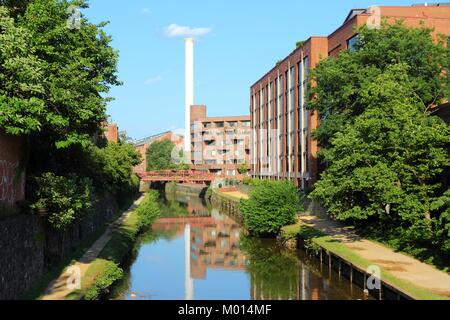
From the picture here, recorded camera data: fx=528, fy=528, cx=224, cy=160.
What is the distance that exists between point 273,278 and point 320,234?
792cm

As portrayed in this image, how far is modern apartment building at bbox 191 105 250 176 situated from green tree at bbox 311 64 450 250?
91605mm

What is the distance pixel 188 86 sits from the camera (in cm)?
14688

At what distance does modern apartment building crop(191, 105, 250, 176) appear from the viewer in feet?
421

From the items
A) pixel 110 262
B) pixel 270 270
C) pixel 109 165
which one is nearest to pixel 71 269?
pixel 110 262

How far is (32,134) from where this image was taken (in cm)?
2803

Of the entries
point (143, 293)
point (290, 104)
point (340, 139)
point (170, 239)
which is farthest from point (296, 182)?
point (143, 293)

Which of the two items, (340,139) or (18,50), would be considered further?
(340,139)

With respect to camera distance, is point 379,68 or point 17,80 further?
point 379,68

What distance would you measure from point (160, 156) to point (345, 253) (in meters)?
111

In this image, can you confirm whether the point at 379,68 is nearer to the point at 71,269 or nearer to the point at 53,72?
the point at 53,72

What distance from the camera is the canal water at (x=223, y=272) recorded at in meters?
28.1

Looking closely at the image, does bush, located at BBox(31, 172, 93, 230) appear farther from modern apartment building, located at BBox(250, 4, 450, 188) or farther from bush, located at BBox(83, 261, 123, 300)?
modern apartment building, located at BBox(250, 4, 450, 188)

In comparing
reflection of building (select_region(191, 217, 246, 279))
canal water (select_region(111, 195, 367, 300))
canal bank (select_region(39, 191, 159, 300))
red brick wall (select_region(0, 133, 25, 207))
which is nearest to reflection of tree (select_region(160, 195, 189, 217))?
reflection of building (select_region(191, 217, 246, 279))
